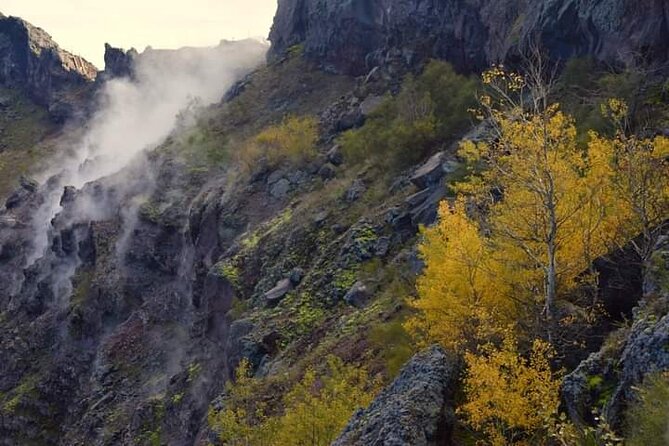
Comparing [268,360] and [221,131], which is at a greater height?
[221,131]

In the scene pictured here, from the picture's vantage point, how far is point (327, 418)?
19.7m

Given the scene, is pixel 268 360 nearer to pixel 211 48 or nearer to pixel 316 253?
pixel 316 253

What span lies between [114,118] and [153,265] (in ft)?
212

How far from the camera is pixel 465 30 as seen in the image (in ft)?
168

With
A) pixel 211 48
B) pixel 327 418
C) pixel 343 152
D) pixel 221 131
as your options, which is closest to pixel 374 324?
pixel 327 418

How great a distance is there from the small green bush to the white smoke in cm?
8224

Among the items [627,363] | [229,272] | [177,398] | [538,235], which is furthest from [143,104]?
[627,363]

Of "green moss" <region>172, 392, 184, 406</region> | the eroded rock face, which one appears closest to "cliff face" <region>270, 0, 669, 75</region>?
the eroded rock face

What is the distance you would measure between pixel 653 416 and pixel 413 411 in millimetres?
6539

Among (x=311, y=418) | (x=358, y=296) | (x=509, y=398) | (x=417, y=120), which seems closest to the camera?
(x=509, y=398)

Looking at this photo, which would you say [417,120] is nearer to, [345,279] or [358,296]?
[345,279]

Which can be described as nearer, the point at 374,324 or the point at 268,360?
the point at 374,324

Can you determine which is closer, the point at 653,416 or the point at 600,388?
the point at 653,416

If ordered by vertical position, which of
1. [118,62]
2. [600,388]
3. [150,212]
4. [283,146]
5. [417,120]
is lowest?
[150,212]
